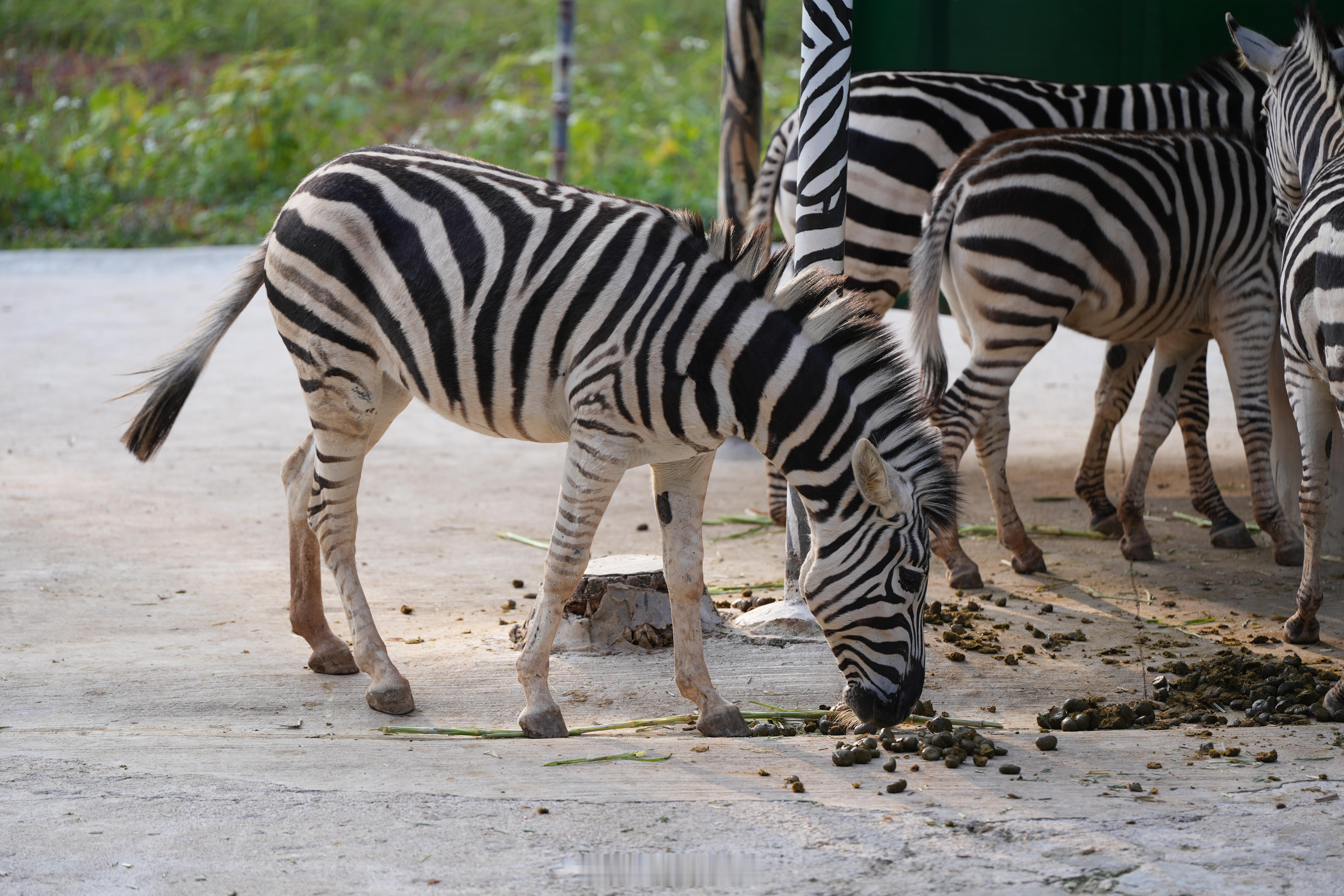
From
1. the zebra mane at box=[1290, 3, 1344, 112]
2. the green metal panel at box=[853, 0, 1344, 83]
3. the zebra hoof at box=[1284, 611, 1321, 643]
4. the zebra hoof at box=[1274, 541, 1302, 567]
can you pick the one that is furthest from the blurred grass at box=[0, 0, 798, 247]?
the zebra hoof at box=[1284, 611, 1321, 643]

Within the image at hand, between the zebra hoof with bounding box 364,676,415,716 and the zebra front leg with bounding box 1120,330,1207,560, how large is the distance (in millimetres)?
3863

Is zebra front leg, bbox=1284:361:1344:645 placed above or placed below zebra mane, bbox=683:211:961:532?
below

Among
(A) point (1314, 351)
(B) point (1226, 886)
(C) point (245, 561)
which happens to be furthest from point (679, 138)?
(B) point (1226, 886)

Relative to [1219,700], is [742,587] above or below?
below

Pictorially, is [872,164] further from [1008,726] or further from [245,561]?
[245,561]

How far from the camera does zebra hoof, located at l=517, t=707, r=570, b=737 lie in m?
4.15

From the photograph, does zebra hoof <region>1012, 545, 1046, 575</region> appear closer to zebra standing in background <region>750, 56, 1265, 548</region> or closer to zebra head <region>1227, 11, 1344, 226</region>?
zebra standing in background <region>750, 56, 1265, 548</region>

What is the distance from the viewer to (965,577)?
5.98 m

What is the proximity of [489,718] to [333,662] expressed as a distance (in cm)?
81

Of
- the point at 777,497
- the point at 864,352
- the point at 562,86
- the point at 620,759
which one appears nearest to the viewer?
the point at 620,759

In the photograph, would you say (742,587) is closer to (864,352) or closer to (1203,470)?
(864,352)

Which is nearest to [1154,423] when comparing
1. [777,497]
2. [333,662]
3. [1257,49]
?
[1257,49]

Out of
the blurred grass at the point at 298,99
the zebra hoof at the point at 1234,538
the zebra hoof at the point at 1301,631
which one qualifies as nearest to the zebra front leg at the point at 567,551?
the zebra hoof at the point at 1301,631

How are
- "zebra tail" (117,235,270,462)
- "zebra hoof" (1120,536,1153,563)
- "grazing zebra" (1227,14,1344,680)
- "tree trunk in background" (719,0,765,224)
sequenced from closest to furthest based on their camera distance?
"grazing zebra" (1227,14,1344,680) < "zebra tail" (117,235,270,462) < "zebra hoof" (1120,536,1153,563) < "tree trunk in background" (719,0,765,224)
